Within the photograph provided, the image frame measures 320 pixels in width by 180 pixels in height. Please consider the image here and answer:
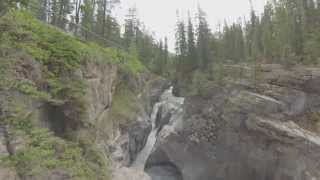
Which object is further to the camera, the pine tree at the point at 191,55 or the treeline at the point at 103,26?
the pine tree at the point at 191,55

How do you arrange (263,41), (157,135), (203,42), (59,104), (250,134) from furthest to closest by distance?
1. (203,42)
2. (263,41)
3. (157,135)
4. (250,134)
5. (59,104)

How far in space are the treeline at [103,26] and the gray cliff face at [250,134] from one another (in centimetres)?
1187

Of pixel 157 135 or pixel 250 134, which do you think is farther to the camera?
pixel 157 135

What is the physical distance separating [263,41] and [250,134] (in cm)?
2692

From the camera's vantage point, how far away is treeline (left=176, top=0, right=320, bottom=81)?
4028 cm

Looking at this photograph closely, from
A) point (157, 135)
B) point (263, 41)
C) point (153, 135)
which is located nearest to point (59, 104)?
point (157, 135)

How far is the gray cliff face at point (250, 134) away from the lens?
91.7 ft

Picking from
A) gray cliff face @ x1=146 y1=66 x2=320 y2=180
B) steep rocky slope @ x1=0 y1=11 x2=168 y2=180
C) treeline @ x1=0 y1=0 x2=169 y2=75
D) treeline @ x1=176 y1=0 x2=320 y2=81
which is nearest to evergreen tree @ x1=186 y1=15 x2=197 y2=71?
treeline @ x1=176 y1=0 x2=320 y2=81

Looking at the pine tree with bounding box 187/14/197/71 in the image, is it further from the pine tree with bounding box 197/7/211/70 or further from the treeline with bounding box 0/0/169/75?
the treeline with bounding box 0/0/169/75

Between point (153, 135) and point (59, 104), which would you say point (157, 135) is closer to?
point (153, 135)

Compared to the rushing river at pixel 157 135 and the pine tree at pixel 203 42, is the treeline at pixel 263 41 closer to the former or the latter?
the pine tree at pixel 203 42

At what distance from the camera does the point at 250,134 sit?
101 ft

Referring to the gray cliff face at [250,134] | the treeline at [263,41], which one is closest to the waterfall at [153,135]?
the gray cliff face at [250,134]

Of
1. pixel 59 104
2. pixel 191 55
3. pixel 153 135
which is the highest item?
pixel 191 55
